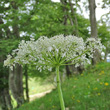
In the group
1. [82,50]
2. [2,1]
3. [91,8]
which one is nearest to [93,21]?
[91,8]

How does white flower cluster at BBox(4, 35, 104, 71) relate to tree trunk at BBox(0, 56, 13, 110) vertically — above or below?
above

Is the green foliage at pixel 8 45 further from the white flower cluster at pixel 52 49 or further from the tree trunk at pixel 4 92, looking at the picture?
the white flower cluster at pixel 52 49

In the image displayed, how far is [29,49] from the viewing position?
1833 mm

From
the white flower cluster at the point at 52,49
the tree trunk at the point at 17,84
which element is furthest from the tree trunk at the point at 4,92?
the white flower cluster at the point at 52,49

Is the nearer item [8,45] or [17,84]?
[8,45]

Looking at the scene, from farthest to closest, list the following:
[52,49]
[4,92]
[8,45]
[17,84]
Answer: [4,92] → [17,84] → [8,45] → [52,49]

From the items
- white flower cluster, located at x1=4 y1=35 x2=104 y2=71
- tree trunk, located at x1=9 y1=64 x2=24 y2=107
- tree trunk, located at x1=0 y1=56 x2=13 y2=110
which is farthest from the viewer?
tree trunk, located at x1=0 y1=56 x2=13 y2=110

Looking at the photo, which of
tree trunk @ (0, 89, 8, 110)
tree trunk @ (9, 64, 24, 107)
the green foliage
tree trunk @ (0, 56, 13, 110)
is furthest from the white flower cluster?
tree trunk @ (0, 89, 8, 110)

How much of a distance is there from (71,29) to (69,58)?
845cm

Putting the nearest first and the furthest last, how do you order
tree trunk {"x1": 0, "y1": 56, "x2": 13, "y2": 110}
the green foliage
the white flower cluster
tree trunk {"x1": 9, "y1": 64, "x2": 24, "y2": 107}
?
the white flower cluster < the green foliage < tree trunk {"x1": 9, "y1": 64, "x2": 24, "y2": 107} < tree trunk {"x1": 0, "y1": 56, "x2": 13, "y2": 110}

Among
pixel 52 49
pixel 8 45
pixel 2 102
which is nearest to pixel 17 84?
pixel 2 102

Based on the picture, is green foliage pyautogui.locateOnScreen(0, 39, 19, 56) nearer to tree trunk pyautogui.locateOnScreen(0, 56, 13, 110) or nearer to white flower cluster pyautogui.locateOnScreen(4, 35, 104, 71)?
tree trunk pyautogui.locateOnScreen(0, 56, 13, 110)

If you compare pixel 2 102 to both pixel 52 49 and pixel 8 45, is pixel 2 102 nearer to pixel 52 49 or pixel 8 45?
pixel 8 45

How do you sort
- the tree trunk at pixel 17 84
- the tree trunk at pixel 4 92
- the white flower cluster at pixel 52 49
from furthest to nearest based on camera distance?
the tree trunk at pixel 4 92 < the tree trunk at pixel 17 84 < the white flower cluster at pixel 52 49
